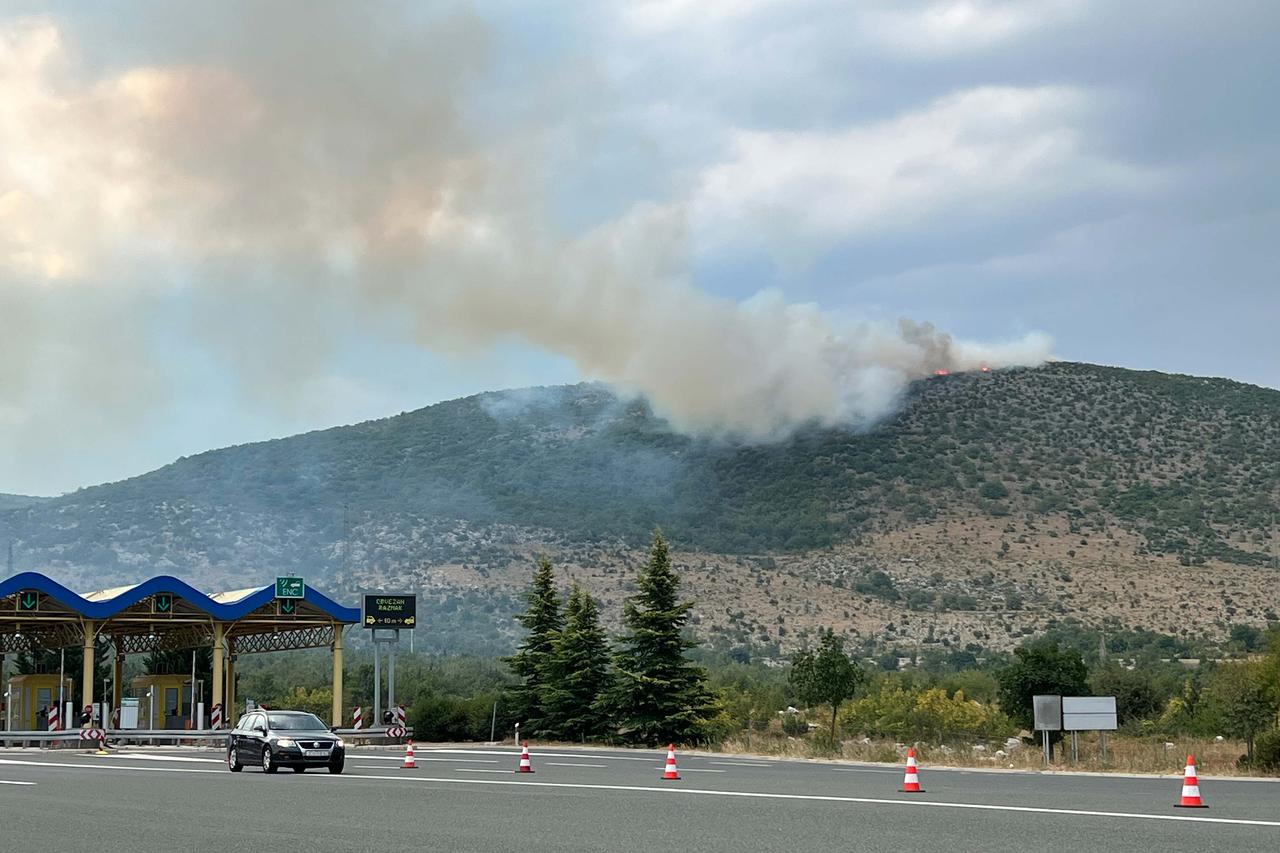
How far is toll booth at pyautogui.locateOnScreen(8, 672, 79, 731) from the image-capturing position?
66438mm

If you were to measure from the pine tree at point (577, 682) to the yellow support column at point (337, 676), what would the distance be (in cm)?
809

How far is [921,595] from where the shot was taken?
4070 inches

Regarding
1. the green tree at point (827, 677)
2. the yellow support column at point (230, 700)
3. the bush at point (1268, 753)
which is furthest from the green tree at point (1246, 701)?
the yellow support column at point (230, 700)

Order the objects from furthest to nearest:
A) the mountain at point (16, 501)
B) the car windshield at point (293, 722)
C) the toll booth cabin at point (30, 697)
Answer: the mountain at point (16, 501), the toll booth cabin at point (30, 697), the car windshield at point (293, 722)

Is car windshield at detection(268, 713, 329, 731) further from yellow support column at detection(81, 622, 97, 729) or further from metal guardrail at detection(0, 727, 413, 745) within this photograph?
yellow support column at detection(81, 622, 97, 729)

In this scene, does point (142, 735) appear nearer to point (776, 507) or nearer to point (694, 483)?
point (776, 507)

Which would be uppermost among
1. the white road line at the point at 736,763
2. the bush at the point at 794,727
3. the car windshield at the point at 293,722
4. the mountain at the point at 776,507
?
the mountain at the point at 776,507

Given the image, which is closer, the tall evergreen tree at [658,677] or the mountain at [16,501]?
the tall evergreen tree at [658,677]

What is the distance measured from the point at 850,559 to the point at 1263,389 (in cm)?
4473

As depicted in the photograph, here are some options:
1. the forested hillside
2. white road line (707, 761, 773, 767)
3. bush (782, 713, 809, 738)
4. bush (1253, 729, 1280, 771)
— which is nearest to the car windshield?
white road line (707, 761, 773, 767)

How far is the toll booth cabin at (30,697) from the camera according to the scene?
66.4 metres

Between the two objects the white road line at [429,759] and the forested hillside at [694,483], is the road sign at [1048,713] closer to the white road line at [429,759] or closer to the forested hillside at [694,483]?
the white road line at [429,759]

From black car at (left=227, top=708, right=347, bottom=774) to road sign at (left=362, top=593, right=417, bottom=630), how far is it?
24885 mm

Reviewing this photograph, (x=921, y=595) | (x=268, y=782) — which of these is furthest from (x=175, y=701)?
(x=921, y=595)
